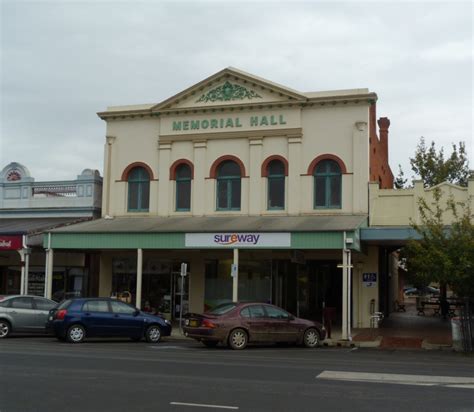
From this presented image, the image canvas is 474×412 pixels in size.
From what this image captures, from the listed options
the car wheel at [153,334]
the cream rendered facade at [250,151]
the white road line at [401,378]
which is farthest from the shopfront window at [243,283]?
the white road line at [401,378]

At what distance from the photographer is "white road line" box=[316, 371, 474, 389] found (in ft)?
38.2

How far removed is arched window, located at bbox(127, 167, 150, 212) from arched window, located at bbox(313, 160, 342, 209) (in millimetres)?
7375

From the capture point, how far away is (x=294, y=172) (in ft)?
85.1

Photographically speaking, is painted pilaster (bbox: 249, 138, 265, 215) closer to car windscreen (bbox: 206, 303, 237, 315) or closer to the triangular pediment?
the triangular pediment

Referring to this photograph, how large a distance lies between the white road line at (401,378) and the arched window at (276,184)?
44.9 ft

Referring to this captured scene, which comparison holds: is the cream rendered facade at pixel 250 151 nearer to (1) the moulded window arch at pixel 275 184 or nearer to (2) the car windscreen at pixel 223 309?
(1) the moulded window arch at pixel 275 184

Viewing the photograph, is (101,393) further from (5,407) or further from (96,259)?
(96,259)

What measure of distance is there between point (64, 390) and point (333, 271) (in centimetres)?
1897

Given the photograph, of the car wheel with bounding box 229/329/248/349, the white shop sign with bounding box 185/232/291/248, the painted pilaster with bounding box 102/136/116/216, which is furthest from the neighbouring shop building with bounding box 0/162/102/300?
the car wheel with bounding box 229/329/248/349

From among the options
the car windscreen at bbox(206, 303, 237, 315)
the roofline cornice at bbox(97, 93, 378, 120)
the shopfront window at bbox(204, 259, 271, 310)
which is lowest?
the car windscreen at bbox(206, 303, 237, 315)

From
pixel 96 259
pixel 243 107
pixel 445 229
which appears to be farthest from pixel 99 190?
pixel 445 229

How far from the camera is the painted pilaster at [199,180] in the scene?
27.1 m

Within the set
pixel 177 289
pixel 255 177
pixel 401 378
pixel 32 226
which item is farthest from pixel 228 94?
pixel 401 378

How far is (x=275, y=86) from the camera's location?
26.2 meters
